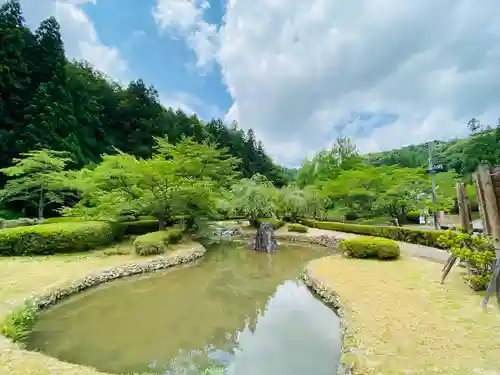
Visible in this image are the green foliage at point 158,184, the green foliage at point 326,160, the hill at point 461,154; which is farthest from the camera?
the green foliage at point 326,160

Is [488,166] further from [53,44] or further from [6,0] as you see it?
[6,0]

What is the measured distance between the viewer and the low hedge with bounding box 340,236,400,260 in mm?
8891

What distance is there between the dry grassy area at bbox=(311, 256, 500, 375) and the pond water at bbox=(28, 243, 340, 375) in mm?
643

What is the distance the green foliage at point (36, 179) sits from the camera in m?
15.9

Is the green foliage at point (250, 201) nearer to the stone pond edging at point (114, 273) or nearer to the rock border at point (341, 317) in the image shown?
the stone pond edging at point (114, 273)

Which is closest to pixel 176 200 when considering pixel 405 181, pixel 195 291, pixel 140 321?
pixel 195 291

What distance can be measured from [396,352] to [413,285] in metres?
3.20

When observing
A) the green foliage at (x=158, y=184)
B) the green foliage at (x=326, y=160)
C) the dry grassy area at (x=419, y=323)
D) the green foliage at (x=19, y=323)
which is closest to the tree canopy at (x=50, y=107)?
the green foliage at (x=158, y=184)

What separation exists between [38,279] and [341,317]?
6589 mm

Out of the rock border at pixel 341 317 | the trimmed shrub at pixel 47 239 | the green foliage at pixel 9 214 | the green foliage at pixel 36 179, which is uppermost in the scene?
the green foliage at pixel 36 179

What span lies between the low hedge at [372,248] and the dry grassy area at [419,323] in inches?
71.9

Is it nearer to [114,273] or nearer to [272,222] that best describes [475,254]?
[114,273]

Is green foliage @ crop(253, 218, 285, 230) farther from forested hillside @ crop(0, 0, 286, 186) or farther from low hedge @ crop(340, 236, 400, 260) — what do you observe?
low hedge @ crop(340, 236, 400, 260)

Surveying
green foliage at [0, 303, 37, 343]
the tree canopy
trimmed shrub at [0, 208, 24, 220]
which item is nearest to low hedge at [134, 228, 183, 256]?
green foliage at [0, 303, 37, 343]
